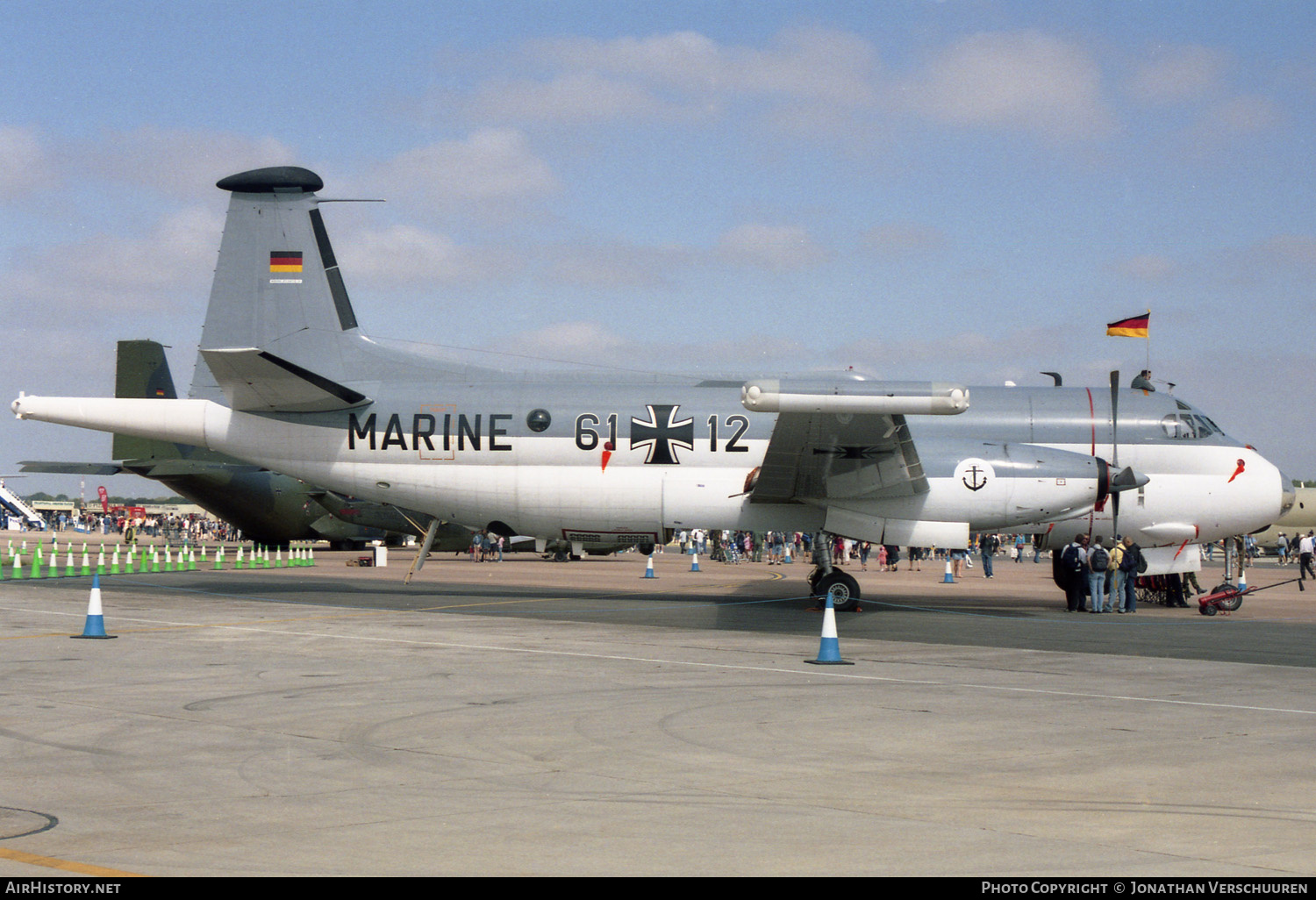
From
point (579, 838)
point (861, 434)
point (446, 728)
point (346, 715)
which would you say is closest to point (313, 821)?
point (579, 838)

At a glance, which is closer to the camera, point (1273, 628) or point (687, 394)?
point (1273, 628)

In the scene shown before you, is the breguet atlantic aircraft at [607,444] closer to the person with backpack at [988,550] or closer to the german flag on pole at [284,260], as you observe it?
the german flag on pole at [284,260]

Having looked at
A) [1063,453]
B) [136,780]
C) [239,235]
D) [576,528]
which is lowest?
[136,780]

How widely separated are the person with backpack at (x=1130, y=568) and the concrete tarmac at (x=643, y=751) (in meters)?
5.13

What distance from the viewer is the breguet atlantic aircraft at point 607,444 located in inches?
843

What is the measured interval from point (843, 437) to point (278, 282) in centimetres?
1257

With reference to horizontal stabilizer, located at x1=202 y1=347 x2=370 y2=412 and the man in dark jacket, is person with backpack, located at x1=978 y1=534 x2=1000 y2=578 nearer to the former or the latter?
the man in dark jacket

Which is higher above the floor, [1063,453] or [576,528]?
[1063,453]

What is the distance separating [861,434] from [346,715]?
12.2m

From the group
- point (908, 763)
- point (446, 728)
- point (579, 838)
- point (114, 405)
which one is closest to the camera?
point (579, 838)

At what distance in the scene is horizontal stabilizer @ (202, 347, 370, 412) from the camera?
21.2 metres

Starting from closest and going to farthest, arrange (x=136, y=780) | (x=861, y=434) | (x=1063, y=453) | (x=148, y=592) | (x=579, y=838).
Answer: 1. (x=579, y=838)
2. (x=136, y=780)
3. (x=861, y=434)
4. (x=1063, y=453)
5. (x=148, y=592)

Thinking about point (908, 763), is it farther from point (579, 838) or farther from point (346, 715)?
point (346, 715)

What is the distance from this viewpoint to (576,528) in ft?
75.5
